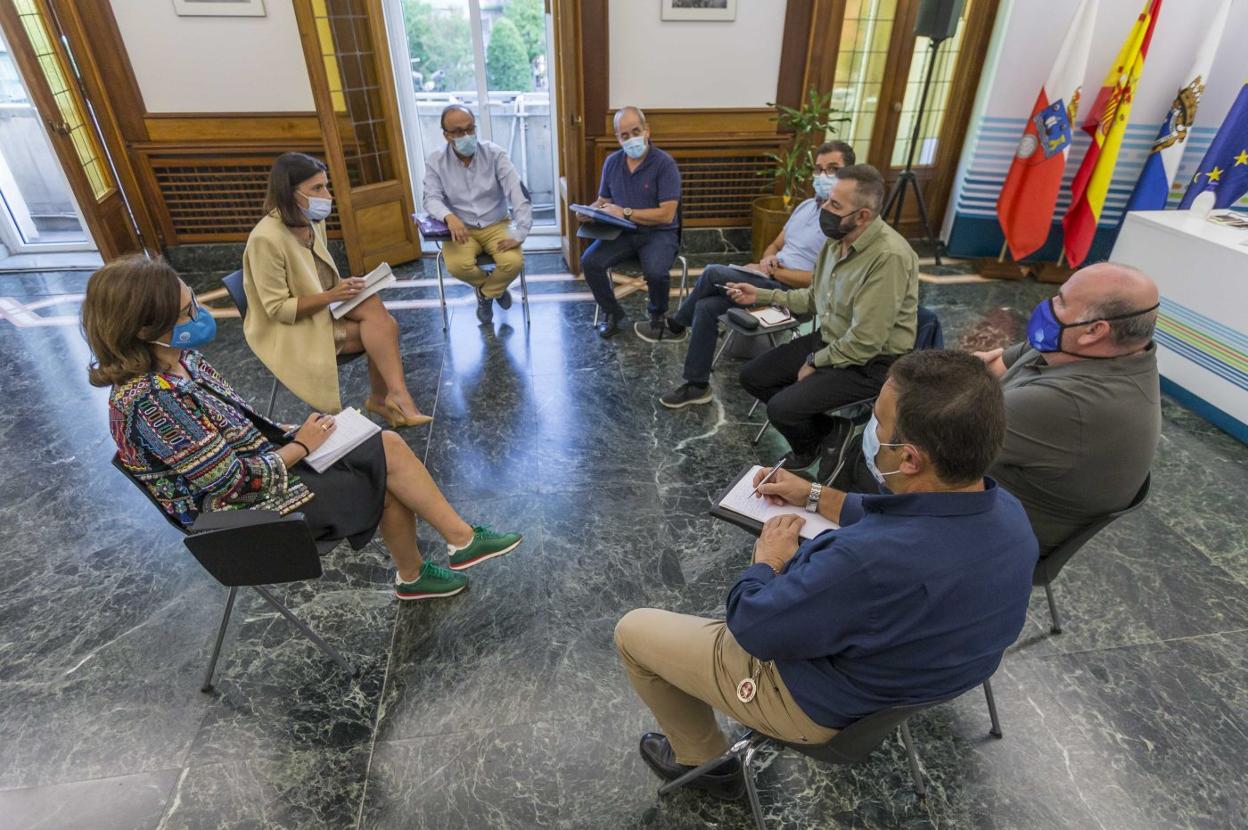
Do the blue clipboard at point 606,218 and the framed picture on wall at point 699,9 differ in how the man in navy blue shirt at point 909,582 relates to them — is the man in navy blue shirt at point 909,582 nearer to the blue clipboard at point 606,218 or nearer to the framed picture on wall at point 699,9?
the blue clipboard at point 606,218

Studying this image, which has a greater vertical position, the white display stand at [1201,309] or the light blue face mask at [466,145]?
the light blue face mask at [466,145]

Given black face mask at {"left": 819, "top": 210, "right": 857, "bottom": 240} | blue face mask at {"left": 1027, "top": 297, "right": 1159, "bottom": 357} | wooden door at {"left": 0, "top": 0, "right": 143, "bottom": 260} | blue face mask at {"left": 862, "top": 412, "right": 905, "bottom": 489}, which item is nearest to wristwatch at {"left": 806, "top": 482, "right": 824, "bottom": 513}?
blue face mask at {"left": 862, "top": 412, "right": 905, "bottom": 489}

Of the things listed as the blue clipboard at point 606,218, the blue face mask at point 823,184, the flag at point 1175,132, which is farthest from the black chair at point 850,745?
the flag at point 1175,132

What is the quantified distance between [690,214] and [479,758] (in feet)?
14.2

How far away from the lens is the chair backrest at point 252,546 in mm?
1679

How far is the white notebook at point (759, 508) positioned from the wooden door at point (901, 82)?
4.03 metres

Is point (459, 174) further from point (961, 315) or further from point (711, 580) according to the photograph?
point (961, 315)

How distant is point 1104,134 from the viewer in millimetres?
4496

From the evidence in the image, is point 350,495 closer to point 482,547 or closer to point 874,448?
point 482,547

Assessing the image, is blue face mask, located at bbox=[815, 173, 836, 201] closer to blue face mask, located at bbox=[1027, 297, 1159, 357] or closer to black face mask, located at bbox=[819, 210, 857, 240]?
black face mask, located at bbox=[819, 210, 857, 240]

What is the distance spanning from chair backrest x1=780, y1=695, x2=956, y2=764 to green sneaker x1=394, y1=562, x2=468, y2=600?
1299mm

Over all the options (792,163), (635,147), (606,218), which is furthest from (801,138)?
(606,218)

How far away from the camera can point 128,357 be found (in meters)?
1.72

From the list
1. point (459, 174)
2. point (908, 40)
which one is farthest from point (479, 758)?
point (908, 40)
